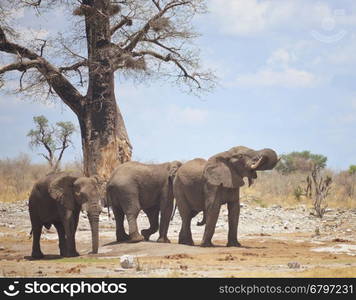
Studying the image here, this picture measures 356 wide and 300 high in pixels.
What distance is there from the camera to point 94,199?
14.8 m

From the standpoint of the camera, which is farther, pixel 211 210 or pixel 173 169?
pixel 173 169

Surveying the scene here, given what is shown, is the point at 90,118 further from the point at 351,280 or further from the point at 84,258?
the point at 351,280

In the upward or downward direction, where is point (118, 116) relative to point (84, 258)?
upward

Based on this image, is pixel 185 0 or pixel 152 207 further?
pixel 185 0

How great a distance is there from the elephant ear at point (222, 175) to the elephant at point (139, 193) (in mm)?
1452

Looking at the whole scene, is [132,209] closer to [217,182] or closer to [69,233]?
[217,182]

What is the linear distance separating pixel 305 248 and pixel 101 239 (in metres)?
5.58

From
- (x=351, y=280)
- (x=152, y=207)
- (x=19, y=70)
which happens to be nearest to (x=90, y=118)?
(x=19, y=70)

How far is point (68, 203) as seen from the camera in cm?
1483

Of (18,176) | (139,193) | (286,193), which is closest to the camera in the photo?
(139,193)

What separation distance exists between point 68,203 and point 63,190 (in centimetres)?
29

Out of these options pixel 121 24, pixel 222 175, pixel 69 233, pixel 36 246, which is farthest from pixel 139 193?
pixel 121 24

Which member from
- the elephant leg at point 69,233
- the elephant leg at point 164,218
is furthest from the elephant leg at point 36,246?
the elephant leg at point 164,218

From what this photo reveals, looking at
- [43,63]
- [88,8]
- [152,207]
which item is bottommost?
[152,207]
